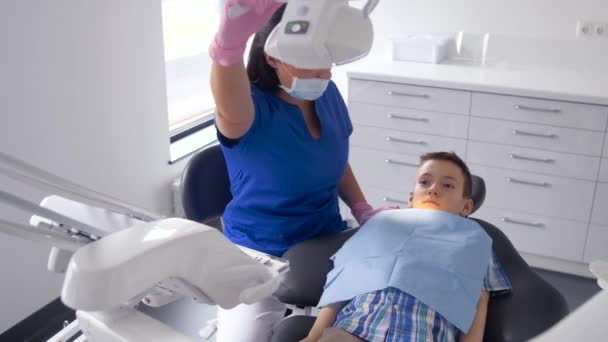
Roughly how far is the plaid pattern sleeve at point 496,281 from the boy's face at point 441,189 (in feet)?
0.95

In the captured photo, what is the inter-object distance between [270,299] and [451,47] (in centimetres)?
242

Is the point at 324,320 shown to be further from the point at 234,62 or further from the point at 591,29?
the point at 591,29

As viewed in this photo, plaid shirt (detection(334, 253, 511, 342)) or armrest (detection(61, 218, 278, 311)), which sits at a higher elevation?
armrest (detection(61, 218, 278, 311))

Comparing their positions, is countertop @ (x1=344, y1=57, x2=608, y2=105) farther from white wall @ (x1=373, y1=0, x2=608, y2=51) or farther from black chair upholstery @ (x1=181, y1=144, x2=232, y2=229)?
black chair upholstery @ (x1=181, y1=144, x2=232, y2=229)

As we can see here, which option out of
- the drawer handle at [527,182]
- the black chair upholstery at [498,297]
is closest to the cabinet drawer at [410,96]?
the drawer handle at [527,182]

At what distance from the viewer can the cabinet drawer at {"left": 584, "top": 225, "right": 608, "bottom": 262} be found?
279 cm

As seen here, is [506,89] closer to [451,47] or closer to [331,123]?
[451,47]

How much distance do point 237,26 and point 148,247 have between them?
52 cm

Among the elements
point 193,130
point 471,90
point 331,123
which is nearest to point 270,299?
point 331,123

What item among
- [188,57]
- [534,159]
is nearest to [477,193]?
[534,159]

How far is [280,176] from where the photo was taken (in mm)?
1473

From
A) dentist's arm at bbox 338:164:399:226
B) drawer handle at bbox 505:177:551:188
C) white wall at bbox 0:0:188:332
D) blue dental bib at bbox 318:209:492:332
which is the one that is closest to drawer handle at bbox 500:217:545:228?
drawer handle at bbox 505:177:551:188

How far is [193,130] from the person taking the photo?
142 inches

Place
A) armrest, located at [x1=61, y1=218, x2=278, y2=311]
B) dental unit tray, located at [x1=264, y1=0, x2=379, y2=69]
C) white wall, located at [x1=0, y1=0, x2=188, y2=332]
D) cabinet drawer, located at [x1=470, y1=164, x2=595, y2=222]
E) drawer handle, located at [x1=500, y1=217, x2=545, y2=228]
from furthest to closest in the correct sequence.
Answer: drawer handle, located at [x1=500, y1=217, x2=545, y2=228] → cabinet drawer, located at [x1=470, y1=164, x2=595, y2=222] → white wall, located at [x1=0, y1=0, x2=188, y2=332] → dental unit tray, located at [x1=264, y1=0, x2=379, y2=69] → armrest, located at [x1=61, y1=218, x2=278, y2=311]
